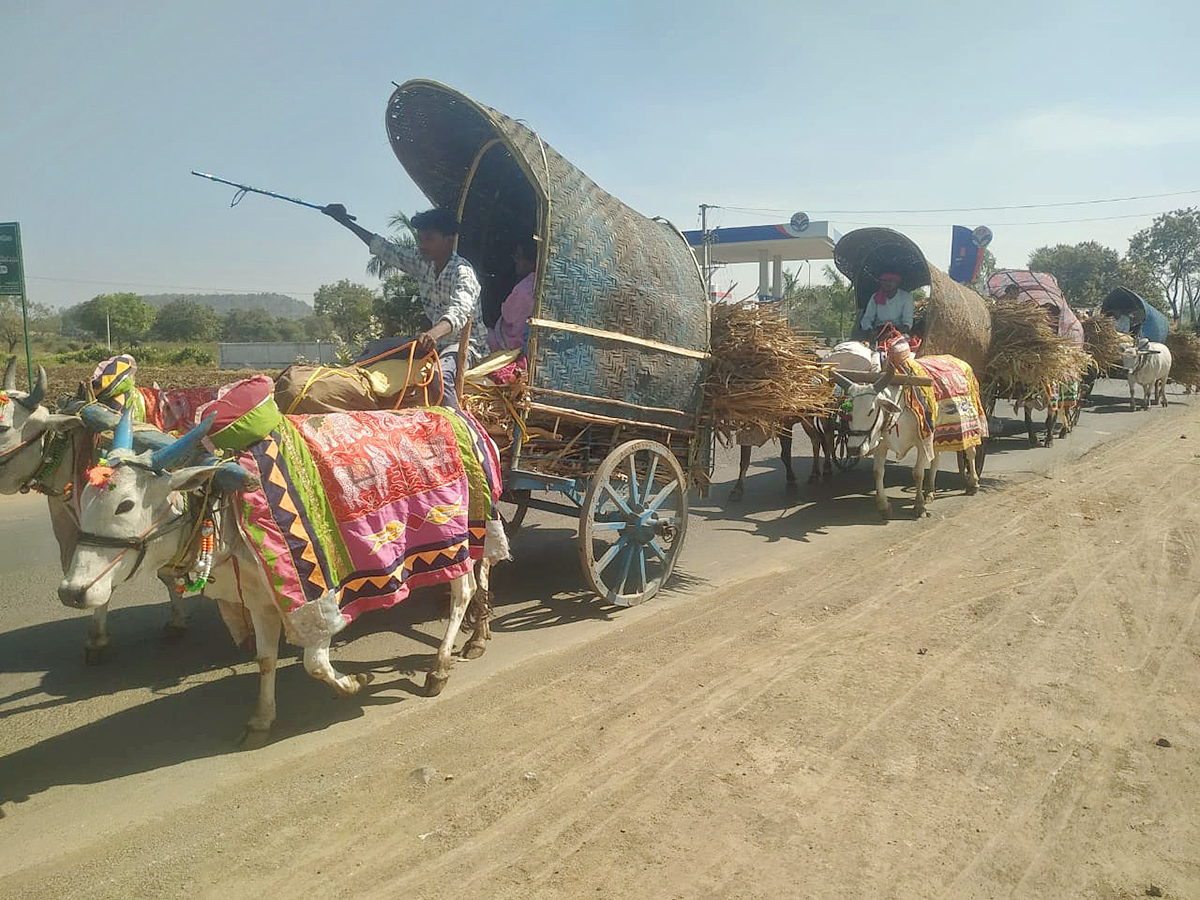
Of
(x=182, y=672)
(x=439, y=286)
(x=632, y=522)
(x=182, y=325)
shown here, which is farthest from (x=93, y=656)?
(x=182, y=325)

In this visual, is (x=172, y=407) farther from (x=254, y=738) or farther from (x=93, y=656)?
(x=254, y=738)

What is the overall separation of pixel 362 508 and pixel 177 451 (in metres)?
0.85

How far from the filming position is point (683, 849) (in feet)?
9.82

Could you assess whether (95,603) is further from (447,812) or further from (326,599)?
(447,812)

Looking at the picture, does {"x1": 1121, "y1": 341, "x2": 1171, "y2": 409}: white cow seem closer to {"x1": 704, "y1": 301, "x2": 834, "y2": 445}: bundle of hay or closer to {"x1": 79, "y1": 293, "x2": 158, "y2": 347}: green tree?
{"x1": 704, "y1": 301, "x2": 834, "y2": 445}: bundle of hay

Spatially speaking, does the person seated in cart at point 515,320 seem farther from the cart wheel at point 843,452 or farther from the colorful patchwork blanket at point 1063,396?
the colorful patchwork blanket at point 1063,396

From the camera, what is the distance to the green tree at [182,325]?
61688mm

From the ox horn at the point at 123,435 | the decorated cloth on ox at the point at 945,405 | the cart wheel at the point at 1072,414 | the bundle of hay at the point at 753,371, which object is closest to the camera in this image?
the ox horn at the point at 123,435

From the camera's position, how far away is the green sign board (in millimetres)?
10922

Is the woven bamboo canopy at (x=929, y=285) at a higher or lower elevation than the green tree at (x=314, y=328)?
lower

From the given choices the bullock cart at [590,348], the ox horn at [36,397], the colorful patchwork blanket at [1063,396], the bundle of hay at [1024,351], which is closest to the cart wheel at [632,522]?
the bullock cart at [590,348]

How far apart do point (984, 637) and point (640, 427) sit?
267 centimetres

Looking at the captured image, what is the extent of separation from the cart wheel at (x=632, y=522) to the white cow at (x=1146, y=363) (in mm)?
17167

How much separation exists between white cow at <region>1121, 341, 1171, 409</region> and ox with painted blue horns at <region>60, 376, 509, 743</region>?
19.5 metres
